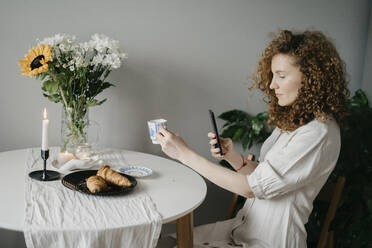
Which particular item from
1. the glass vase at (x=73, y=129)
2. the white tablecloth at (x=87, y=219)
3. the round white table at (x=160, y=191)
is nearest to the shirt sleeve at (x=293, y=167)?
the round white table at (x=160, y=191)

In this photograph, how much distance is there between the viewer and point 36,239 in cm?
115

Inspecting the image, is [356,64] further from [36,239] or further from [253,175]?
[36,239]

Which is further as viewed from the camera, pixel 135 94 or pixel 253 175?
pixel 135 94

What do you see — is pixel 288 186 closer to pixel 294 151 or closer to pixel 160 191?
pixel 294 151

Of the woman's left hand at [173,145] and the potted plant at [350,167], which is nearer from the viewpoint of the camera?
the woman's left hand at [173,145]

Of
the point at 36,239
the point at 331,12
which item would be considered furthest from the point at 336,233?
the point at 36,239

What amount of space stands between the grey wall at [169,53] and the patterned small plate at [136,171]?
572 mm

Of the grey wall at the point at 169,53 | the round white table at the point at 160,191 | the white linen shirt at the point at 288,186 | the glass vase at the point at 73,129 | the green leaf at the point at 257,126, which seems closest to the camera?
the round white table at the point at 160,191

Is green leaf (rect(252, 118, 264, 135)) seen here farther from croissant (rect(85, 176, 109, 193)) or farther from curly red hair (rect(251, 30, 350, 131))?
croissant (rect(85, 176, 109, 193))

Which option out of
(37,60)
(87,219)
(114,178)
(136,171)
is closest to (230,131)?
(136,171)

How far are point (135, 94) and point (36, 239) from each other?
1249 millimetres

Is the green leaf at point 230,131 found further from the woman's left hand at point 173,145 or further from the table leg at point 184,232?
the table leg at point 184,232

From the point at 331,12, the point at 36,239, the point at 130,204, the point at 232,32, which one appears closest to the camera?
the point at 36,239

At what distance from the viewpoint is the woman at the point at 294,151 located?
139 centimetres
